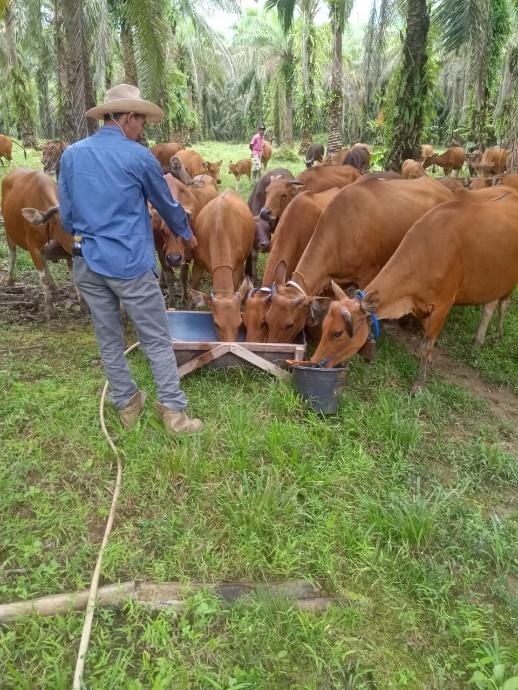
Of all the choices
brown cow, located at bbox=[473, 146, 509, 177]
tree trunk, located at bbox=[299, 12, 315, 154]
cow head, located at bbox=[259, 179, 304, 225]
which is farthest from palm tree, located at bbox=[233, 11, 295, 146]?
cow head, located at bbox=[259, 179, 304, 225]

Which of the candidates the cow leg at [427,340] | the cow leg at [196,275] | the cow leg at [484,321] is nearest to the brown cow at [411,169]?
the cow leg at [484,321]

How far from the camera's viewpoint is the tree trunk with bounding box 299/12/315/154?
24.9 metres

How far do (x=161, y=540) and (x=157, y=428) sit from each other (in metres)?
1.21

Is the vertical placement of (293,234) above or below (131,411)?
above

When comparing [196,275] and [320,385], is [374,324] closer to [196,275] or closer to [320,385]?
[320,385]

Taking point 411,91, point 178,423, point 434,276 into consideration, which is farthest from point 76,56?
point 178,423

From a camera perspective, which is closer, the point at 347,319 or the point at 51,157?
the point at 347,319

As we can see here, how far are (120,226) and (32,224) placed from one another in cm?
299

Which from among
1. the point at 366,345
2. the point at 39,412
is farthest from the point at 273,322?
the point at 39,412

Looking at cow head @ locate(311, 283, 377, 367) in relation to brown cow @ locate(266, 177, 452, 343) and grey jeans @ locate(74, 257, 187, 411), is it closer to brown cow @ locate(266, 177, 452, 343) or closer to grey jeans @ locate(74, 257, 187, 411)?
brown cow @ locate(266, 177, 452, 343)

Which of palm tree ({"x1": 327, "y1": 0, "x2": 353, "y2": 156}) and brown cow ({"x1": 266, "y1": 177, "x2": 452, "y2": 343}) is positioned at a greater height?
palm tree ({"x1": 327, "y1": 0, "x2": 353, "y2": 156})

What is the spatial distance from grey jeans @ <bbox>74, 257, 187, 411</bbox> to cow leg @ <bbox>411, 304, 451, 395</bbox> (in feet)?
7.86

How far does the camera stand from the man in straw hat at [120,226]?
387 cm

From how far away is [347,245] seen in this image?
618cm
